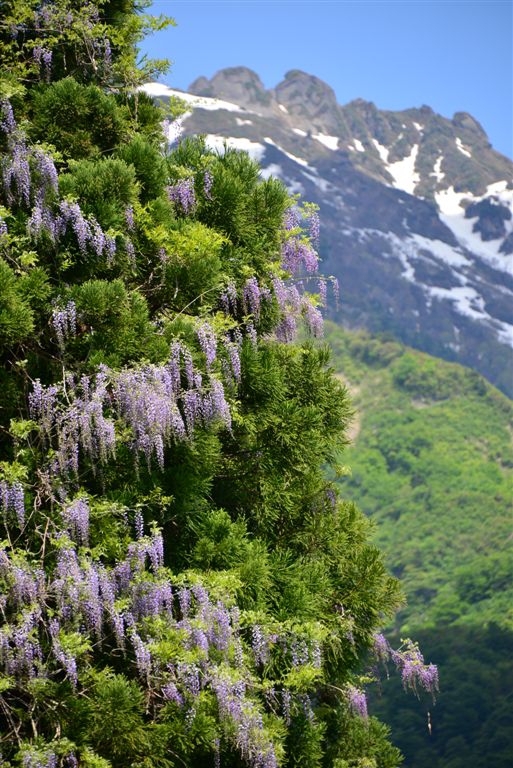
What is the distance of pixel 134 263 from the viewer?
13.7 m

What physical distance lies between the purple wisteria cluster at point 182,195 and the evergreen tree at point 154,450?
0.03 m

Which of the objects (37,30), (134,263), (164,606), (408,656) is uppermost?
(37,30)

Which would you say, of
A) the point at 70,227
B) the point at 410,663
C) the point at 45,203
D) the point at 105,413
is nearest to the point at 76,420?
the point at 105,413

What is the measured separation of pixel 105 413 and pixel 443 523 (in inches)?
4707

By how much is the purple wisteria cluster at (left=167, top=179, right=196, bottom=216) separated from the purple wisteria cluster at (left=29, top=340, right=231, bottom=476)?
133 inches

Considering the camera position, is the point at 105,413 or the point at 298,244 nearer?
the point at 105,413

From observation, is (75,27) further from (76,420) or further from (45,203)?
(76,420)

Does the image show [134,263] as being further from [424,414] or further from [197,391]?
[424,414]

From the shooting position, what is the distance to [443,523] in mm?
128375

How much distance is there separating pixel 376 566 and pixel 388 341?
530 feet

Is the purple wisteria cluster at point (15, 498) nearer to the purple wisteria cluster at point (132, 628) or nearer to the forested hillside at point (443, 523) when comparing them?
the purple wisteria cluster at point (132, 628)

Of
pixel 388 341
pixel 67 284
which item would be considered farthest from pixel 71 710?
pixel 388 341

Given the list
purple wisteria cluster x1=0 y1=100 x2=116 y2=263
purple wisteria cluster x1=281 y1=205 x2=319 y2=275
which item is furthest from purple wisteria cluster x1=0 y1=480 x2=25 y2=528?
purple wisteria cluster x1=281 y1=205 x2=319 y2=275

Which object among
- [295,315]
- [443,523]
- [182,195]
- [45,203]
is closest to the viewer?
[45,203]
